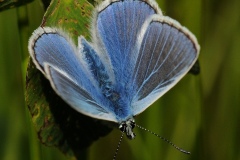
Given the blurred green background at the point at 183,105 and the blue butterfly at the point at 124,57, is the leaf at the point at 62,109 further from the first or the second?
the blurred green background at the point at 183,105

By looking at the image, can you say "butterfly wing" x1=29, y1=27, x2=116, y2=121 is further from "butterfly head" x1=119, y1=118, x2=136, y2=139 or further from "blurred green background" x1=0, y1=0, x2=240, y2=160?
"blurred green background" x1=0, y1=0, x2=240, y2=160

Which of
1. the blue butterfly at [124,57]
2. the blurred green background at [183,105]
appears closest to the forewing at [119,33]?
the blue butterfly at [124,57]

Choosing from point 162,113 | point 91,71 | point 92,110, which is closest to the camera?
point 92,110

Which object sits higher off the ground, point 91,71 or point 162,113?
point 91,71

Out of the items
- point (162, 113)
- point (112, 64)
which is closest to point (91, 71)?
point (112, 64)

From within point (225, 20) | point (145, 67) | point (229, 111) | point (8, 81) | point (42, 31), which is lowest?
point (229, 111)

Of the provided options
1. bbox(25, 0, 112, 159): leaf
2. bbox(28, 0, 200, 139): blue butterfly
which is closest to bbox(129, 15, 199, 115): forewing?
bbox(28, 0, 200, 139): blue butterfly

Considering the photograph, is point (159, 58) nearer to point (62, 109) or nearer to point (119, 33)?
point (119, 33)

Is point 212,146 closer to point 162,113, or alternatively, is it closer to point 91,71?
point 162,113

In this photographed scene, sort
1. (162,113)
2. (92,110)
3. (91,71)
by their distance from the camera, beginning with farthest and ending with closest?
(162,113), (91,71), (92,110)
